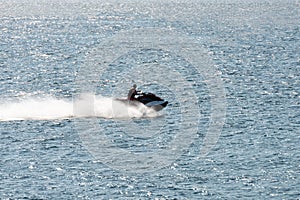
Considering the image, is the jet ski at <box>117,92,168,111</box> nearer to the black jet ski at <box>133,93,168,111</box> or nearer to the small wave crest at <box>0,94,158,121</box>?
the black jet ski at <box>133,93,168,111</box>

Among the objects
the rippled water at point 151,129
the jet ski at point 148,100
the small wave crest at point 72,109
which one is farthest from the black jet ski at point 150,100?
the rippled water at point 151,129

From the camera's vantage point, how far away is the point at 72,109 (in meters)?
80.2

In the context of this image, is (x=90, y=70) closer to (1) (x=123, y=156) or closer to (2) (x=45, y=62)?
(2) (x=45, y=62)

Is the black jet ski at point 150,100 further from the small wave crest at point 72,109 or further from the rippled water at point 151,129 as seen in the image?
the rippled water at point 151,129

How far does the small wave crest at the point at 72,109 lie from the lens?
252 ft

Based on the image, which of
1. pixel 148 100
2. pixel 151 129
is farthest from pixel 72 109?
pixel 151 129

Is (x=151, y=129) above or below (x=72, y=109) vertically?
below

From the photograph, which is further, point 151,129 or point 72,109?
point 72,109

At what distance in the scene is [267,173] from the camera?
193 feet

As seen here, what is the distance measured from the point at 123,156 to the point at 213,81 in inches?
1722

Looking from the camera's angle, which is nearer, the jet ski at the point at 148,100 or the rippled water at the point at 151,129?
the rippled water at the point at 151,129

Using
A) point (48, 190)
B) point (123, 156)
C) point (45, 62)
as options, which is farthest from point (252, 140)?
point (45, 62)

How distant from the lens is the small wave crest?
7669 centimetres

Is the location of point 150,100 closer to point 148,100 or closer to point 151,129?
point 148,100
